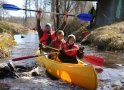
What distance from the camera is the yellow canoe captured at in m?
4.60

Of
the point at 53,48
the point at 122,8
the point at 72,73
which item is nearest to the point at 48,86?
the point at 72,73

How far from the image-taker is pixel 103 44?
38.5 ft

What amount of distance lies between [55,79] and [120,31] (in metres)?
7.97

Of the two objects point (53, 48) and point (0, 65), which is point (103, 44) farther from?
point (0, 65)

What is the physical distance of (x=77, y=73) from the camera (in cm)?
496

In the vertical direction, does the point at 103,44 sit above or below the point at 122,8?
below

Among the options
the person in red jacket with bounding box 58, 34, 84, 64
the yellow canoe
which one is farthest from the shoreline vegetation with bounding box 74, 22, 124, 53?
the yellow canoe

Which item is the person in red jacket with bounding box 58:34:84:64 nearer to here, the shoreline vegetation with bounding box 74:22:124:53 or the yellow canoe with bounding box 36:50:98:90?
the yellow canoe with bounding box 36:50:98:90

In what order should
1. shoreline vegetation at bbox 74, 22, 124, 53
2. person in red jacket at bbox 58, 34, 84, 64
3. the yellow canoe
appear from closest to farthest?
the yellow canoe
person in red jacket at bbox 58, 34, 84, 64
shoreline vegetation at bbox 74, 22, 124, 53

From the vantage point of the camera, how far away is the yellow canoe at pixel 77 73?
15.1 ft

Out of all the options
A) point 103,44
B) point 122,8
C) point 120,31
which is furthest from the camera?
point 122,8

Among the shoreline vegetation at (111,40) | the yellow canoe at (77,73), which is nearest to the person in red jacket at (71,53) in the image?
the yellow canoe at (77,73)

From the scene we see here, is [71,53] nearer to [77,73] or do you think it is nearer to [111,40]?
[77,73]

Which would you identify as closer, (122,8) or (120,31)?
(120,31)
